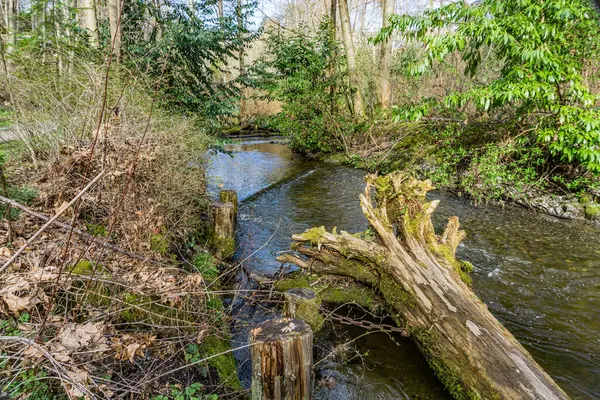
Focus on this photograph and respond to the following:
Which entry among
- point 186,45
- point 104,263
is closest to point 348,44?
point 186,45

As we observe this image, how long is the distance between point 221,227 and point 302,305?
2357 mm

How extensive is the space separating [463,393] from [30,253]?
3595mm

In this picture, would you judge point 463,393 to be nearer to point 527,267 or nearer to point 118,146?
point 527,267

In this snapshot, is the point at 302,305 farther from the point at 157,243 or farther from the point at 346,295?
the point at 157,243

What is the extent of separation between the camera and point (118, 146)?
3.64 meters

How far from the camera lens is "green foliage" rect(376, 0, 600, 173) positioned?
5.73 meters

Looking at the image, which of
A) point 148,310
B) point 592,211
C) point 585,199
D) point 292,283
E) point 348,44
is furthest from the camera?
point 348,44

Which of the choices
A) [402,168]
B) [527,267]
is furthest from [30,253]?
[402,168]

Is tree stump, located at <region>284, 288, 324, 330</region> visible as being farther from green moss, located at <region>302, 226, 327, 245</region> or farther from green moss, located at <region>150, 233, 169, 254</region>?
green moss, located at <region>150, 233, 169, 254</region>

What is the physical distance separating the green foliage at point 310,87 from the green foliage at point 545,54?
577cm

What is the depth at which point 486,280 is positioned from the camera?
4.46 meters

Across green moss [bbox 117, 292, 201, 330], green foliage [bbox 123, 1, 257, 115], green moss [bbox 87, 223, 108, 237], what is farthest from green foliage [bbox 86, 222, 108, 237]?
green foliage [bbox 123, 1, 257, 115]

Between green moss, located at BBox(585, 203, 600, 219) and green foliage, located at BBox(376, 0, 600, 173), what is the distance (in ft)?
2.47

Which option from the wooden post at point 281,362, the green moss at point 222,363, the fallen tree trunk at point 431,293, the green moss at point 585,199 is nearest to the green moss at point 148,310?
the green moss at point 222,363
